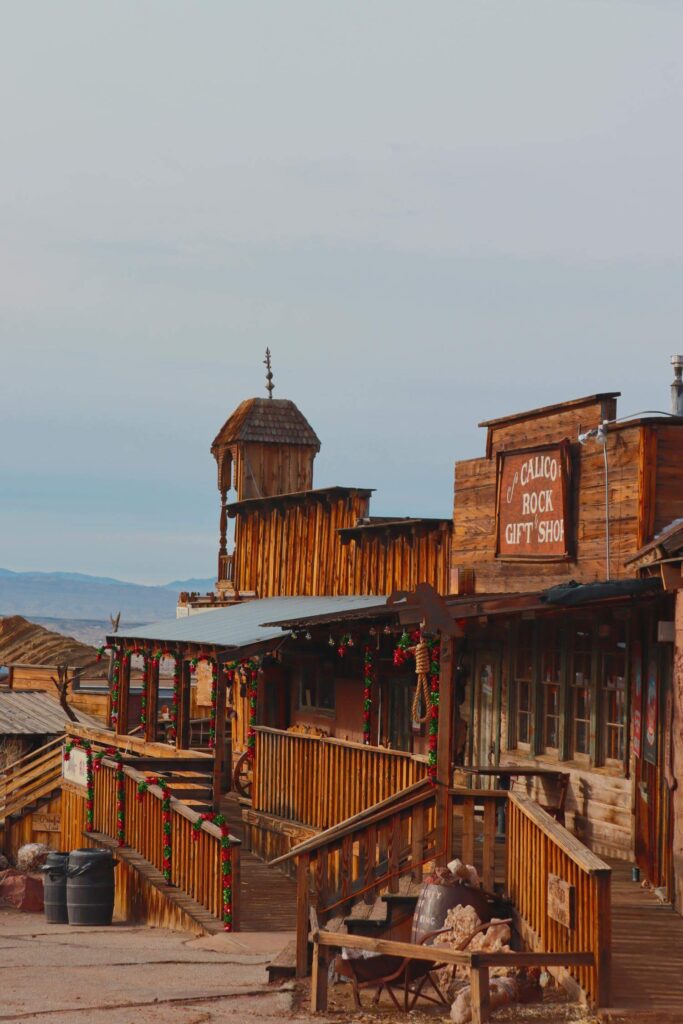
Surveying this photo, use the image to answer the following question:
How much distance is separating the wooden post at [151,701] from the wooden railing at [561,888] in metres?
13.7

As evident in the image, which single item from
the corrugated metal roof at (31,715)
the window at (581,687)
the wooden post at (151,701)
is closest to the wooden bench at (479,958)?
the window at (581,687)

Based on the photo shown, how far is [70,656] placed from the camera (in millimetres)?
54562

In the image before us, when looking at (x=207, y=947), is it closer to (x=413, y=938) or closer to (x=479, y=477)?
(x=413, y=938)

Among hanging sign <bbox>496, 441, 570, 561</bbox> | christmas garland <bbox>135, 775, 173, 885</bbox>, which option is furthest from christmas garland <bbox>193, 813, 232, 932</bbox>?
hanging sign <bbox>496, 441, 570, 561</bbox>

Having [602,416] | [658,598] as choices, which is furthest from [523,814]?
[602,416]

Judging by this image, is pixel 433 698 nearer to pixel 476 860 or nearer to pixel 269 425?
pixel 476 860

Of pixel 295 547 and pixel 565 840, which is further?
pixel 295 547

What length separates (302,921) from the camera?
11875 millimetres

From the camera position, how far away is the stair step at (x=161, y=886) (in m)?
15.6

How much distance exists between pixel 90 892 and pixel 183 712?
6.84m

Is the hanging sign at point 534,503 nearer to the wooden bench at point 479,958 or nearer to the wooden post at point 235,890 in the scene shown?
the wooden post at point 235,890

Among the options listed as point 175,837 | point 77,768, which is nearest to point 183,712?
point 77,768

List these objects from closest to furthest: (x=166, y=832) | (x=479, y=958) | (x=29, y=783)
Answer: (x=479, y=958), (x=166, y=832), (x=29, y=783)

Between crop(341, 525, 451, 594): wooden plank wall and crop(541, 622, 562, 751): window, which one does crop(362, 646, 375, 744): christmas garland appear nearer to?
crop(341, 525, 451, 594): wooden plank wall
